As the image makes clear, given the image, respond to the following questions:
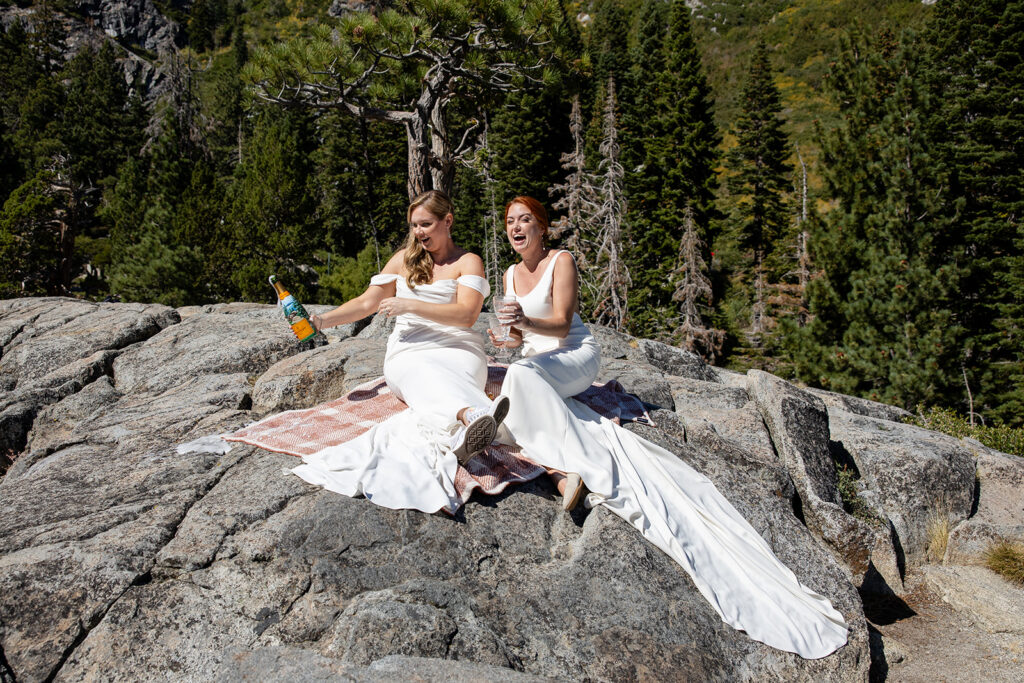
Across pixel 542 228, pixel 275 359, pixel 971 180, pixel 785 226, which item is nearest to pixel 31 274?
pixel 275 359

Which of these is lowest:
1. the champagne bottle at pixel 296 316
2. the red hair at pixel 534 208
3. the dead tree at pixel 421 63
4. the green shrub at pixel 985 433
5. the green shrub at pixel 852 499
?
the green shrub at pixel 985 433

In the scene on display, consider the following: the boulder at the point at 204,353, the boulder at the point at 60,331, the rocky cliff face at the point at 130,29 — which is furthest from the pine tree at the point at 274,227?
the rocky cliff face at the point at 130,29

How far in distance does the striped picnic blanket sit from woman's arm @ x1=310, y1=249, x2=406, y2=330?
2.28ft

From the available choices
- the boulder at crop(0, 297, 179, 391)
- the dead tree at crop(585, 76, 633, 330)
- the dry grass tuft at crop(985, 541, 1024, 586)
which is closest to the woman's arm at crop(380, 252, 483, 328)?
the dry grass tuft at crop(985, 541, 1024, 586)

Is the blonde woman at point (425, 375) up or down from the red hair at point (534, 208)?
down

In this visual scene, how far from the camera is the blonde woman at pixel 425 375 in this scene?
3.67m

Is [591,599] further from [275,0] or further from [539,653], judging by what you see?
[275,0]

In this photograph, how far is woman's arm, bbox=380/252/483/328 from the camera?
4.27 m

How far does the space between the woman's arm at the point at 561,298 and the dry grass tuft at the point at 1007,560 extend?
4.46 m

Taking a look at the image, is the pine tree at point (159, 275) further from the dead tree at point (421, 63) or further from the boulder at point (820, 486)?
the boulder at point (820, 486)

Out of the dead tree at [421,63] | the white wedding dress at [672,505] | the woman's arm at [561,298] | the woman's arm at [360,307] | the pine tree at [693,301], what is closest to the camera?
the white wedding dress at [672,505]

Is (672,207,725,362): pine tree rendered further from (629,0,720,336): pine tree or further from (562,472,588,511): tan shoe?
(562,472,588,511): tan shoe

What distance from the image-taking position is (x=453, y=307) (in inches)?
176

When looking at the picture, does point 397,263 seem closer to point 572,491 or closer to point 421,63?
point 572,491
